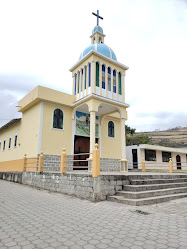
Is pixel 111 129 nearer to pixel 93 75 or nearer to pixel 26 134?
pixel 93 75

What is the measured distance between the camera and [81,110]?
13539 millimetres

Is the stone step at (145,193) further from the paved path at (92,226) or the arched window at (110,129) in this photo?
the arched window at (110,129)

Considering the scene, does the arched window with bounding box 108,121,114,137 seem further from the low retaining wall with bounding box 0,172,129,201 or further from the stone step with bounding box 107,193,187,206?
the stone step with bounding box 107,193,187,206

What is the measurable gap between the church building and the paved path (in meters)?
6.00

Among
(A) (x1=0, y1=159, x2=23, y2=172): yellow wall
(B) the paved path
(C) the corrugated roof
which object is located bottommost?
(B) the paved path

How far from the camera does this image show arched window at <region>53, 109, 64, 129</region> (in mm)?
12177

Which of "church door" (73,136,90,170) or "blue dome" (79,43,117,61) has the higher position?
"blue dome" (79,43,117,61)

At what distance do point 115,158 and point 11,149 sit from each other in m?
8.94

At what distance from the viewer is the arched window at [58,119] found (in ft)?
40.0

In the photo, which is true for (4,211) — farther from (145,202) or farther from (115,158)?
(115,158)

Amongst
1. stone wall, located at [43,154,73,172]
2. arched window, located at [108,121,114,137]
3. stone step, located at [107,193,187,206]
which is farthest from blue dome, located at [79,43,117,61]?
stone step, located at [107,193,187,206]

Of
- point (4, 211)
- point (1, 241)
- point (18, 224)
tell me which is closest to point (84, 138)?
point (4, 211)

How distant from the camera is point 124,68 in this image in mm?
13922

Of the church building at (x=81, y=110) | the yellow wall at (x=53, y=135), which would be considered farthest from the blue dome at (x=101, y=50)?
the yellow wall at (x=53, y=135)
